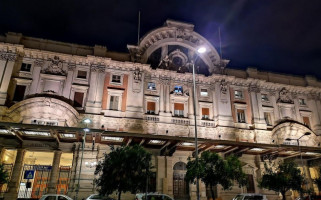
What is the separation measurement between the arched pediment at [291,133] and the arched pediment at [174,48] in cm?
1053

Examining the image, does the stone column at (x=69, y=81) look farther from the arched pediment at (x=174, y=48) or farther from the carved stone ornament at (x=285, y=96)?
the carved stone ornament at (x=285, y=96)

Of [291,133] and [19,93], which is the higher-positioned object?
[19,93]

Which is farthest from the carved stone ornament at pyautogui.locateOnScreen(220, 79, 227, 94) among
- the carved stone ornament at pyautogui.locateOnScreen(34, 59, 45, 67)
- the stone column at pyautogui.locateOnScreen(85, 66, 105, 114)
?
the carved stone ornament at pyautogui.locateOnScreen(34, 59, 45, 67)

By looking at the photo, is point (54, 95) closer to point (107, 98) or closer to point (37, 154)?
point (107, 98)

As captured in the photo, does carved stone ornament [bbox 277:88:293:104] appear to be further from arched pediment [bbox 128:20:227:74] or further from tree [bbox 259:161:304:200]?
tree [bbox 259:161:304:200]

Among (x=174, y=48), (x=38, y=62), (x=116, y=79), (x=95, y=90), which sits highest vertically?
(x=174, y=48)

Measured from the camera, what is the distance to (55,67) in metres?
27.6

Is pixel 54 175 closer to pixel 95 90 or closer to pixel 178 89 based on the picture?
pixel 95 90

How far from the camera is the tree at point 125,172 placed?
56.4 ft

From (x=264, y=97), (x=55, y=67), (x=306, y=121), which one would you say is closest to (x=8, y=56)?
(x=55, y=67)

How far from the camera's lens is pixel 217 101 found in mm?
30641

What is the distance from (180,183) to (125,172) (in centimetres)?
1096

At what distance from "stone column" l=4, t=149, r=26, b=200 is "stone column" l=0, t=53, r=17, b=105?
5.61m

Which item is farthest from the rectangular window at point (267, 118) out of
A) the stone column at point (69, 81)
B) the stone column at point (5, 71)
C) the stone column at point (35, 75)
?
the stone column at point (5, 71)
